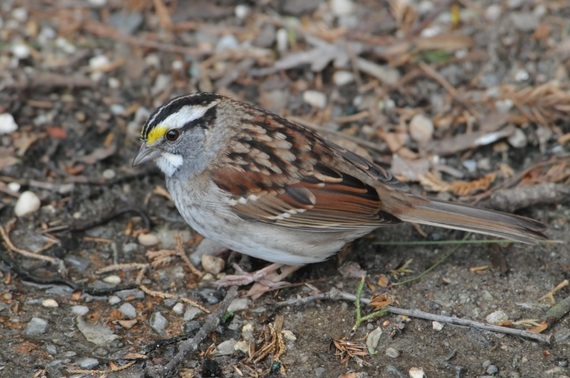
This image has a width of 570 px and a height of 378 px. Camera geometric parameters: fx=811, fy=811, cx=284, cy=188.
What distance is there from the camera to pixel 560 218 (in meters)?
5.02

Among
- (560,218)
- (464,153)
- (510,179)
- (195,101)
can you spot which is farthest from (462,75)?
(195,101)

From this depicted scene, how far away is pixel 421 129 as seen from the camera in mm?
5773

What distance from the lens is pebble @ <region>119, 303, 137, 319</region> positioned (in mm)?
4547

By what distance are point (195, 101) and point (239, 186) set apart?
0.58 metres

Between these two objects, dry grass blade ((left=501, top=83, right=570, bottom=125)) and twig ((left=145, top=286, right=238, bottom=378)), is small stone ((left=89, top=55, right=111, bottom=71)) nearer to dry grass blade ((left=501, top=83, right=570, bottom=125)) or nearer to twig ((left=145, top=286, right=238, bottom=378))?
twig ((left=145, top=286, right=238, bottom=378))

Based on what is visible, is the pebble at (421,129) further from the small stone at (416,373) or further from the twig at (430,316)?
the small stone at (416,373)

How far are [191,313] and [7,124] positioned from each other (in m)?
2.14

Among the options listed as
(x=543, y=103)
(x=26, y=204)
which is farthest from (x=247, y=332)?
(x=543, y=103)

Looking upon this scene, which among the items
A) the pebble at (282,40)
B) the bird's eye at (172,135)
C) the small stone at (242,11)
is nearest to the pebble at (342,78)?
the pebble at (282,40)

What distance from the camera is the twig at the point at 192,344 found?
13.4 ft

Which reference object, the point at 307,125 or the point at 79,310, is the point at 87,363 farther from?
the point at 307,125

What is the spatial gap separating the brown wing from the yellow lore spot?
380mm

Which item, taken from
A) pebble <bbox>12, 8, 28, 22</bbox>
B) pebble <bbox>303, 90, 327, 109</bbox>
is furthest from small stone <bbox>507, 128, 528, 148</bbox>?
pebble <bbox>12, 8, 28, 22</bbox>

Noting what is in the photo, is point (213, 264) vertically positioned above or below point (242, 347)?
above
